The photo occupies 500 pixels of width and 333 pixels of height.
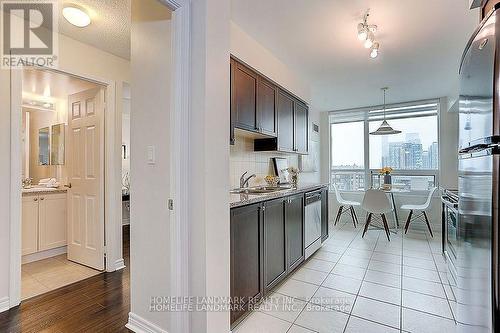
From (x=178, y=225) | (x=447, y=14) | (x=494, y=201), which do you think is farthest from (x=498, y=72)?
(x=447, y=14)

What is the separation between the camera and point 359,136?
18.9 ft

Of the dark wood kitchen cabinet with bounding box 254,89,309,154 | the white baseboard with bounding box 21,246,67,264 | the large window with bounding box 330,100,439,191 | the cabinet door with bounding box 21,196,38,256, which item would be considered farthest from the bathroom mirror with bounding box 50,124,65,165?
the large window with bounding box 330,100,439,191

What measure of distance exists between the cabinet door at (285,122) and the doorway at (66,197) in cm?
205

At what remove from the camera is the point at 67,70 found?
2473 mm

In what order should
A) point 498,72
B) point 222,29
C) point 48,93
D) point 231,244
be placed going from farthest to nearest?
point 48,93 → point 231,244 → point 222,29 → point 498,72

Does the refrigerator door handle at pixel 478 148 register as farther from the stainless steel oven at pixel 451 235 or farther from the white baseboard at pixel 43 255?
the white baseboard at pixel 43 255

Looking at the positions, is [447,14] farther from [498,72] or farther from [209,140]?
[209,140]

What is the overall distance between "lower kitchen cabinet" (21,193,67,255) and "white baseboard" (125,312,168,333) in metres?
2.16

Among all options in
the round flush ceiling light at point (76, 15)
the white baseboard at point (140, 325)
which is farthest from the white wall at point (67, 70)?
the white baseboard at point (140, 325)

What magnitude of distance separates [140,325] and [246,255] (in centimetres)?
86

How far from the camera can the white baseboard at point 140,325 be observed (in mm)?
1665

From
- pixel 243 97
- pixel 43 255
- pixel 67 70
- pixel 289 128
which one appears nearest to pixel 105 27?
pixel 67 70

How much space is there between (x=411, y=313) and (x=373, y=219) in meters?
3.54

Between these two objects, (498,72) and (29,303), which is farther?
(29,303)
